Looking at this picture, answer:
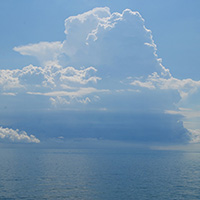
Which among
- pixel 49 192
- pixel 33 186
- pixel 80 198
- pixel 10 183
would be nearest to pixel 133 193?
pixel 80 198

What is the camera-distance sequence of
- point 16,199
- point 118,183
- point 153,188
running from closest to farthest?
point 16,199, point 153,188, point 118,183

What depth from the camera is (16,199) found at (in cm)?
6781

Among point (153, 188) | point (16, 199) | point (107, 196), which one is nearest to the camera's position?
point (16, 199)

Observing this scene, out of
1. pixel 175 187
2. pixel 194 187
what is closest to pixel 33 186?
pixel 175 187

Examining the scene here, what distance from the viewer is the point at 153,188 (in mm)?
84750

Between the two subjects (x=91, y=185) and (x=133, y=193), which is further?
(x=91, y=185)

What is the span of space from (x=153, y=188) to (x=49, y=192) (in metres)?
33.6

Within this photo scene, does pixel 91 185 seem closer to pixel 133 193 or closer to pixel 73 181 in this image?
pixel 73 181

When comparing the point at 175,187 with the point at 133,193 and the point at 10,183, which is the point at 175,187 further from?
the point at 10,183

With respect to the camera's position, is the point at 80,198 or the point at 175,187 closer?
the point at 80,198

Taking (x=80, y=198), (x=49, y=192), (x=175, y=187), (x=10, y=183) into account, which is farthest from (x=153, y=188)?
(x=10, y=183)

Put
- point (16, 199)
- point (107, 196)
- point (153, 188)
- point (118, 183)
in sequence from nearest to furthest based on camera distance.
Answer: point (16, 199) < point (107, 196) < point (153, 188) < point (118, 183)

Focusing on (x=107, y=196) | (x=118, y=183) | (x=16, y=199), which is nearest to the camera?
(x=16, y=199)

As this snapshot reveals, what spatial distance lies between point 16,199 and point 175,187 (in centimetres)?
5162
